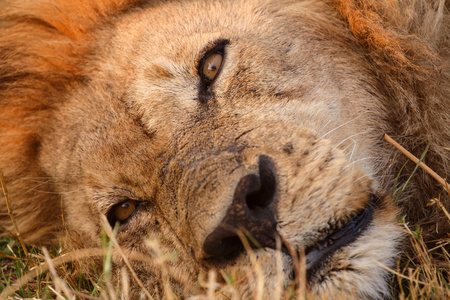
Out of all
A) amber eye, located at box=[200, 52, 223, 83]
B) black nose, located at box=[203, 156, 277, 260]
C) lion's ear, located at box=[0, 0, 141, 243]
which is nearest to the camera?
black nose, located at box=[203, 156, 277, 260]

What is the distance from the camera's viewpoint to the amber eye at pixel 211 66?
2160mm

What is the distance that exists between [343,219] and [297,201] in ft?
0.57

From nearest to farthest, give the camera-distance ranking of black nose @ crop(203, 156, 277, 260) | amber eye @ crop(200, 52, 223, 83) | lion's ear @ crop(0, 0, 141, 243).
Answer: black nose @ crop(203, 156, 277, 260)
amber eye @ crop(200, 52, 223, 83)
lion's ear @ crop(0, 0, 141, 243)

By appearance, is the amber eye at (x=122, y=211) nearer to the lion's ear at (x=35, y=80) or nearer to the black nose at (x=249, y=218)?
the lion's ear at (x=35, y=80)

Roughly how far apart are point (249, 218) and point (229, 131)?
0.46 metres

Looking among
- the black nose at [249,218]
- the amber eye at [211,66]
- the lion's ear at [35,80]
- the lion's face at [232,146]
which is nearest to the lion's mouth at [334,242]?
the lion's face at [232,146]

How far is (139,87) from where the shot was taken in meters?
2.16

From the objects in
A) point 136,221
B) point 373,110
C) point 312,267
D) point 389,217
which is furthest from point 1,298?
point 373,110

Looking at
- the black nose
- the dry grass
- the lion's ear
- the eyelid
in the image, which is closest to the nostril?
the black nose

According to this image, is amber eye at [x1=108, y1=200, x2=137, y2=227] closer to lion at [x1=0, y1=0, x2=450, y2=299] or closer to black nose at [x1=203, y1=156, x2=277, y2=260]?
lion at [x1=0, y1=0, x2=450, y2=299]

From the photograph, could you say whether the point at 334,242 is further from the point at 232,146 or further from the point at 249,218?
the point at 232,146

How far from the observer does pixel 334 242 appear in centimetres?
162

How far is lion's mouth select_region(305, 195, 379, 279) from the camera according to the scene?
1584mm

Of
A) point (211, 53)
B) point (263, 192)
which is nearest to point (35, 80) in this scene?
point (211, 53)
